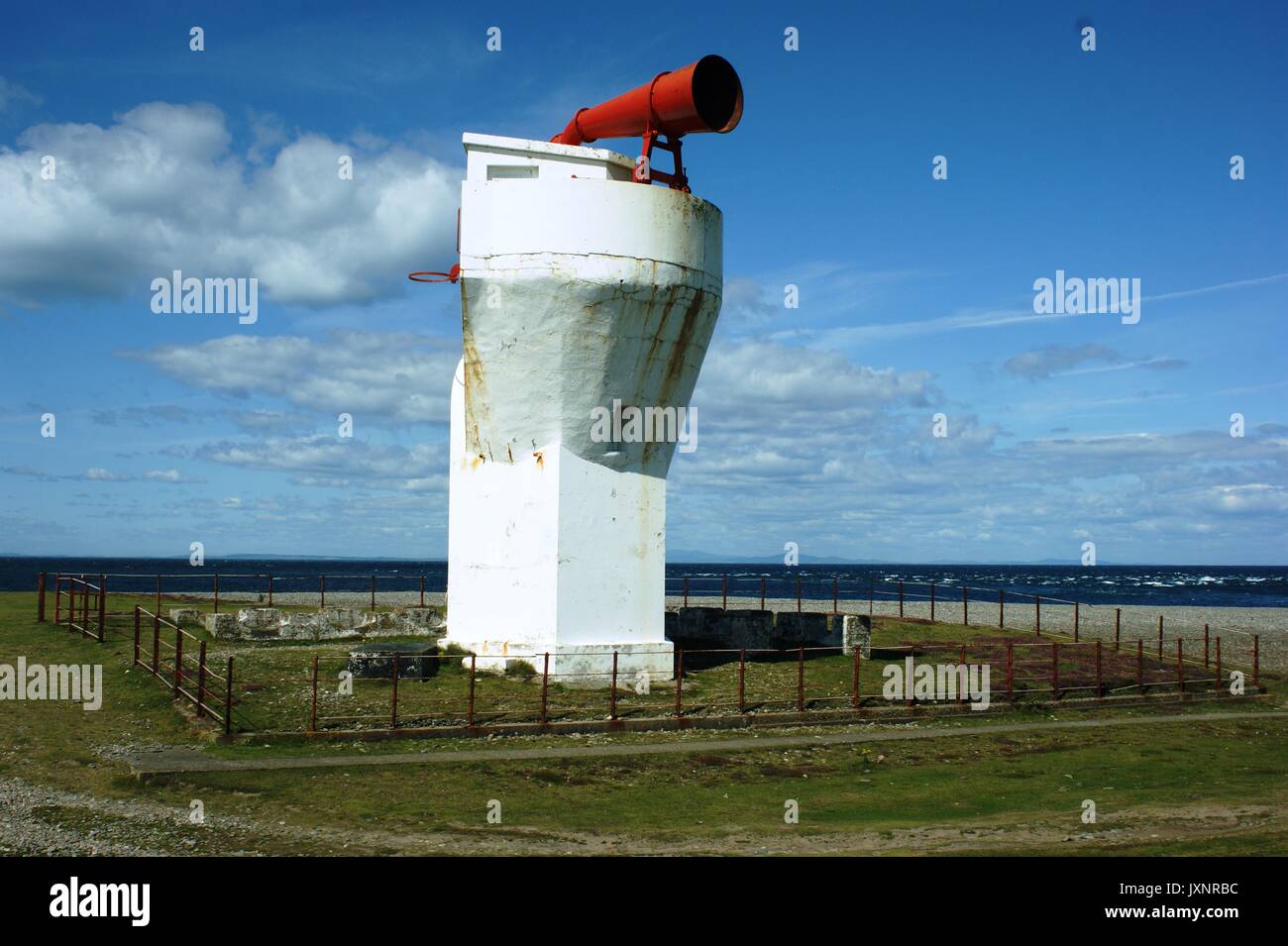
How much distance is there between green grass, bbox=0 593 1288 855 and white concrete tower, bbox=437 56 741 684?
6.93 ft

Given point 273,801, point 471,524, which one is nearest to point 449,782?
point 273,801

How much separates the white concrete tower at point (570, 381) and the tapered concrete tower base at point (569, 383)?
0.09 ft

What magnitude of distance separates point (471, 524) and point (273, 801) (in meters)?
9.50

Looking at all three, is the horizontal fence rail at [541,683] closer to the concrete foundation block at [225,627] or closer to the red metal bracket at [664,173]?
the concrete foundation block at [225,627]

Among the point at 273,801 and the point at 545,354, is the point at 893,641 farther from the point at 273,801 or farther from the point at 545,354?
the point at 273,801

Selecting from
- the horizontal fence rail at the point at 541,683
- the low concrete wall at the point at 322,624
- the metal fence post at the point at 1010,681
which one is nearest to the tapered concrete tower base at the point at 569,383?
the horizontal fence rail at the point at 541,683

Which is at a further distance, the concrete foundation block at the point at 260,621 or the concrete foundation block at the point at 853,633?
the concrete foundation block at the point at 853,633

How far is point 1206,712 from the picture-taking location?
68.4ft

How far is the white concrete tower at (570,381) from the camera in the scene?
20.1 m

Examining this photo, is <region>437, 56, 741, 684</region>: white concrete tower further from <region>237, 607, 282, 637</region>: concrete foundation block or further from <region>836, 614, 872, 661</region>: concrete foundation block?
<region>237, 607, 282, 637</region>: concrete foundation block

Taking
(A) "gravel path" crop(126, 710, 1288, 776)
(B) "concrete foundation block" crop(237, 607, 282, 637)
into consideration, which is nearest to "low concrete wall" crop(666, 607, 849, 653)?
(A) "gravel path" crop(126, 710, 1288, 776)

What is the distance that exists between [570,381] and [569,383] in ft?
0.13

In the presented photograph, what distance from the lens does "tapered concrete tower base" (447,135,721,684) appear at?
2011 centimetres

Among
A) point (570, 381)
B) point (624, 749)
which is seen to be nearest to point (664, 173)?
point (570, 381)
